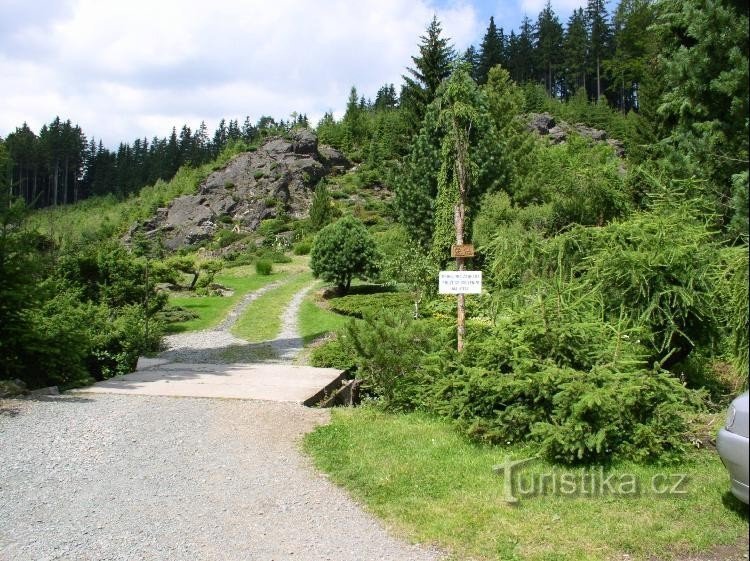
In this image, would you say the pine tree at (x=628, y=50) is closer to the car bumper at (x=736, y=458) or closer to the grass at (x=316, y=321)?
the grass at (x=316, y=321)

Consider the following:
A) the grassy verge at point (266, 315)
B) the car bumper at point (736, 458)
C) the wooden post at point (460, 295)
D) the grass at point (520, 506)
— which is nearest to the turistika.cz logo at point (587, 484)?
the grass at point (520, 506)

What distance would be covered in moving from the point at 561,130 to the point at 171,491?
56.8 m

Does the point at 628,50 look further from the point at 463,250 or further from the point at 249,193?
the point at 463,250

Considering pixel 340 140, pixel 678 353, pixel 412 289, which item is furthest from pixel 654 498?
pixel 340 140

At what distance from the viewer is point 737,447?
144 inches

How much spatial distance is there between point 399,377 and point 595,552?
4.43 m

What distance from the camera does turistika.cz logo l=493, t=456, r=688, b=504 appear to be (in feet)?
15.2

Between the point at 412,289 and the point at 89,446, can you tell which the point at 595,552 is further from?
the point at 412,289

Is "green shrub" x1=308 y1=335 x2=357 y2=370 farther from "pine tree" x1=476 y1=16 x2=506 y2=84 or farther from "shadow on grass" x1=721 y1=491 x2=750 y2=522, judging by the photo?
"pine tree" x1=476 y1=16 x2=506 y2=84

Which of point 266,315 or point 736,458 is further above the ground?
point 736,458

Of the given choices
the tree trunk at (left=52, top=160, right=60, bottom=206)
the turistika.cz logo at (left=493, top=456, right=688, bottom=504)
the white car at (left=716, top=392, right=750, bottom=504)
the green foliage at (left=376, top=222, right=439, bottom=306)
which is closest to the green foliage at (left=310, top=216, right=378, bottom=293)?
the green foliage at (left=376, top=222, right=439, bottom=306)

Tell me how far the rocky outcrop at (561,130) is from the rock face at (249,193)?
19.3 meters

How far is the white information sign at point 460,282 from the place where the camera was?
7.11 m

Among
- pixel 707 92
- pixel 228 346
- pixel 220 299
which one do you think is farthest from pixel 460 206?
pixel 220 299
